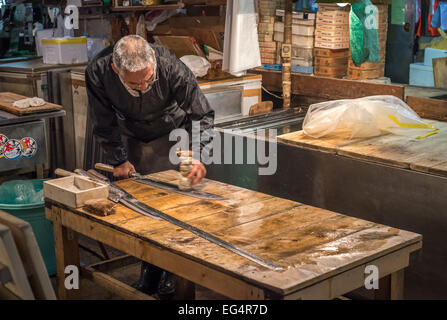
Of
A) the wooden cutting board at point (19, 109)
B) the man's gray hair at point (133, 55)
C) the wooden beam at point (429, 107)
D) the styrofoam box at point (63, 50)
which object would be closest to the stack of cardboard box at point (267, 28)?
the wooden beam at point (429, 107)

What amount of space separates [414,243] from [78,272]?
1.79 meters

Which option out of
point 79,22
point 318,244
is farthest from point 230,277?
point 79,22

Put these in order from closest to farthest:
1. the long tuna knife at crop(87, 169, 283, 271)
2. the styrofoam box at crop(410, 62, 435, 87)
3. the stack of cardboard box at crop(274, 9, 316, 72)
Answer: the long tuna knife at crop(87, 169, 283, 271) < the stack of cardboard box at crop(274, 9, 316, 72) < the styrofoam box at crop(410, 62, 435, 87)

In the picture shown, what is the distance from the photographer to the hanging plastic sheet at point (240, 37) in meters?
5.29

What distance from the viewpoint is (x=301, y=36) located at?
5.71 metres

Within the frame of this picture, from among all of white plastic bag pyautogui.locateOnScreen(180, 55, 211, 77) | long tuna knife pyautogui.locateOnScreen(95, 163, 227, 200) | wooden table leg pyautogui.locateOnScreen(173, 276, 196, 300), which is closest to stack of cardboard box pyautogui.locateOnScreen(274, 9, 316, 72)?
white plastic bag pyautogui.locateOnScreen(180, 55, 211, 77)

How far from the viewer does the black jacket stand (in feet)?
13.2

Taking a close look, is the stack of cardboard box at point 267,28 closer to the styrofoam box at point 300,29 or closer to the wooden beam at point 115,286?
the styrofoam box at point 300,29

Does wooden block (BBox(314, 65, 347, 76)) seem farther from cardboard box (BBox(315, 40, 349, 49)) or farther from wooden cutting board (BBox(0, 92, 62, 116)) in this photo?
wooden cutting board (BBox(0, 92, 62, 116))

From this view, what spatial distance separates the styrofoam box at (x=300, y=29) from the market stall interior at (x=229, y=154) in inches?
0.8

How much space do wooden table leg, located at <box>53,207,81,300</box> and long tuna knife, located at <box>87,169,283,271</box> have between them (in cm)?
33

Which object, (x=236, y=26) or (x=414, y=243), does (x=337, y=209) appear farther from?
(x=236, y=26)

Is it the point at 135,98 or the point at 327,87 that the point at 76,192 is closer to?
the point at 135,98
